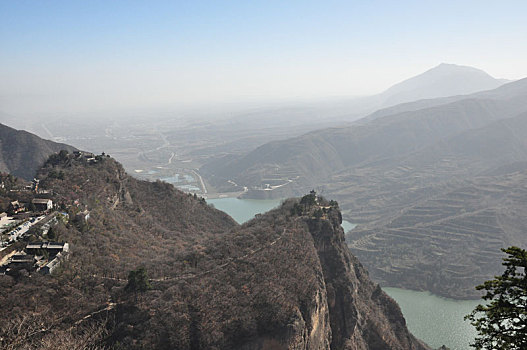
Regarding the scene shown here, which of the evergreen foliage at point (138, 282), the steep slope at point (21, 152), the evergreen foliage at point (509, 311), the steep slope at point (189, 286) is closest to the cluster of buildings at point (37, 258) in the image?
the steep slope at point (189, 286)

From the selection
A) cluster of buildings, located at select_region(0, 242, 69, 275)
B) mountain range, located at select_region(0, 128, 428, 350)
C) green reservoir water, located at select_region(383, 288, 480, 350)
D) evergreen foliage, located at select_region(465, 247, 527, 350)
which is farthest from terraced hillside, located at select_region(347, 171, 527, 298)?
evergreen foliage, located at select_region(465, 247, 527, 350)

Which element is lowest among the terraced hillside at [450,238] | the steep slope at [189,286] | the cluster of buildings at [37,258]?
the terraced hillside at [450,238]

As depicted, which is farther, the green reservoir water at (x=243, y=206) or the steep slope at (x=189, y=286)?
the green reservoir water at (x=243, y=206)

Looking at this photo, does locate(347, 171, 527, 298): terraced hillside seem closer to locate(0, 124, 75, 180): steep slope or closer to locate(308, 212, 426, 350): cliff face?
locate(308, 212, 426, 350): cliff face

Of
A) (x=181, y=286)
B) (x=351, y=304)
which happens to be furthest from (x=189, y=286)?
(x=351, y=304)

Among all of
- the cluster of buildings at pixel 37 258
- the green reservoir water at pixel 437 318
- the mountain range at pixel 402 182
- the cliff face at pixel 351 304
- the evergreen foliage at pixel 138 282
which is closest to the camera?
the cluster of buildings at pixel 37 258

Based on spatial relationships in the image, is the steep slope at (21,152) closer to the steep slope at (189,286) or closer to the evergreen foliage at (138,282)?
the steep slope at (189,286)
